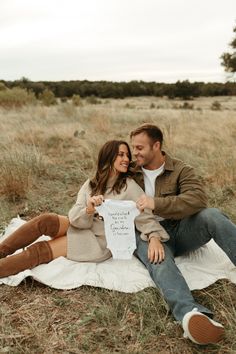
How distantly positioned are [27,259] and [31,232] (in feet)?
0.68

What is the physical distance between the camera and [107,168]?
3.43 metres

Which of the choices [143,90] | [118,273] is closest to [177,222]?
[118,273]

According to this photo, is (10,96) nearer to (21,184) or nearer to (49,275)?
(21,184)

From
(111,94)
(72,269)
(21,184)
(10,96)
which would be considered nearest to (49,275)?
(72,269)

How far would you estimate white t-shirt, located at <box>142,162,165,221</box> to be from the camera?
3.48 meters

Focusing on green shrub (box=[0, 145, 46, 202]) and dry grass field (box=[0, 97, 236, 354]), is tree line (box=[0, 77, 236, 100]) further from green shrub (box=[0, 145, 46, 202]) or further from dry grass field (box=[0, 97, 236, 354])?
green shrub (box=[0, 145, 46, 202])

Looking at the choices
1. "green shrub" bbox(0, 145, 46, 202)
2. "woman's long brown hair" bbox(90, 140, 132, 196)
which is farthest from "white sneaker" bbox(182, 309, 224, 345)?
"green shrub" bbox(0, 145, 46, 202)

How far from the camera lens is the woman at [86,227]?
→ 10.7 ft

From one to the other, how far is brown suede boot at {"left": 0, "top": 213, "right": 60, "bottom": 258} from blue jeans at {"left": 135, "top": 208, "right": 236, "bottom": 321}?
2.20 feet

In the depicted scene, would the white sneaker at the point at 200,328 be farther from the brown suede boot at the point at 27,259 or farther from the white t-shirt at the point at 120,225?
the brown suede boot at the point at 27,259

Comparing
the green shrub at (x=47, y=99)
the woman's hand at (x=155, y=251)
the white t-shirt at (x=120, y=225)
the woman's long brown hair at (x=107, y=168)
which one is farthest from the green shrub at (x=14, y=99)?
the woman's hand at (x=155, y=251)

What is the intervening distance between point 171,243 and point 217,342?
1.04 meters

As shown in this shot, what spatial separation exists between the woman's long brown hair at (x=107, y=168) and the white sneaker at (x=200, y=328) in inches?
49.5

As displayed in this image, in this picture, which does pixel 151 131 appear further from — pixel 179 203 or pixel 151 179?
pixel 179 203
